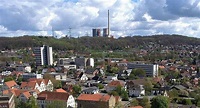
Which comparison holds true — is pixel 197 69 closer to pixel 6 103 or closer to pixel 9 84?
pixel 9 84

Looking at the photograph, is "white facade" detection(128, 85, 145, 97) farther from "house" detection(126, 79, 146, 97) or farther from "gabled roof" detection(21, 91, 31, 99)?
"gabled roof" detection(21, 91, 31, 99)

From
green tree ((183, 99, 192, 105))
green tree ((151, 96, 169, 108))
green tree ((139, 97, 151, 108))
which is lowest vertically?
green tree ((183, 99, 192, 105))

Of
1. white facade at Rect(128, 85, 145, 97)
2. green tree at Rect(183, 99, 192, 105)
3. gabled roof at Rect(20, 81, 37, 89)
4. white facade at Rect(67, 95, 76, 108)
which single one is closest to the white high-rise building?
gabled roof at Rect(20, 81, 37, 89)

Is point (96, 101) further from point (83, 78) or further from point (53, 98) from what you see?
point (83, 78)

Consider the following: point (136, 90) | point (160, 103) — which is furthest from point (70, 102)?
point (136, 90)

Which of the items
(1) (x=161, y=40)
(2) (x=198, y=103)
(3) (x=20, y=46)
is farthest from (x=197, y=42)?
(2) (x=198, y=103)

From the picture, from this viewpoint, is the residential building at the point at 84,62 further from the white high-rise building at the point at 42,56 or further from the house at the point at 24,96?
the house at the point at 24,96
